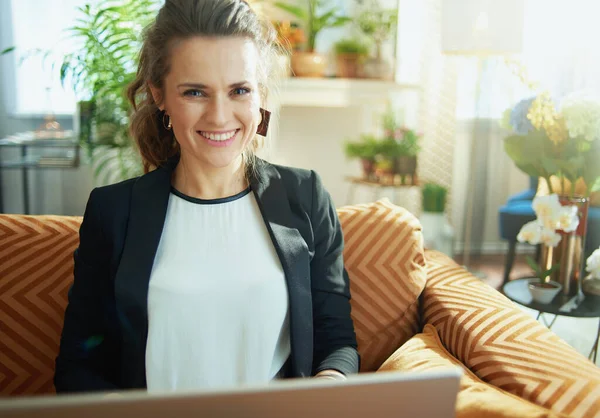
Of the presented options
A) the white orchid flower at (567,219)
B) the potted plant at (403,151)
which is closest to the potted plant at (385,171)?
the potted plant at (403,151)

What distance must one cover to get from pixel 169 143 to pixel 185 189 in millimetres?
178

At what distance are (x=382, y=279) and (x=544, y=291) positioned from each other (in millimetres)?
611

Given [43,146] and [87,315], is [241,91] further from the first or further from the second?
[43,146]

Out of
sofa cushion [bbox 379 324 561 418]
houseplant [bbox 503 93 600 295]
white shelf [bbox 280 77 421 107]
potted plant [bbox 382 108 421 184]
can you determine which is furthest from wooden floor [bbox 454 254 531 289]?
sofa cushion [bbox 379 324 561 418]

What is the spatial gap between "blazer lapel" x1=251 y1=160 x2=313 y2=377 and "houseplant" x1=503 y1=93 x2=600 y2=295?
910mm

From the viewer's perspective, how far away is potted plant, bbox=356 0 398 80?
12.4 ft

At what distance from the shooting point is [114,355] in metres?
1.14

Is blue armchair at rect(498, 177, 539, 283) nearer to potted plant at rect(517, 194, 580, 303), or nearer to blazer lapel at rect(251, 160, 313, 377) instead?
potted plant at rect(517, 194, 580, 303)

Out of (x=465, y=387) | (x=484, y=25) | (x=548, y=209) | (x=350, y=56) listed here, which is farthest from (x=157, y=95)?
(x=350, y=56)

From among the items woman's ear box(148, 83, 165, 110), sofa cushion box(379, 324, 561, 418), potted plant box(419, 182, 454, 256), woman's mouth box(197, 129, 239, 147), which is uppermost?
woman's ear box(148, 83, 165, 110)

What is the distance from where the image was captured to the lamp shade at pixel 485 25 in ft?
9.12

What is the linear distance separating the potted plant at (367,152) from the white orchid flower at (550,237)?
1958mm

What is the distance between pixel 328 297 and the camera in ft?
3.82

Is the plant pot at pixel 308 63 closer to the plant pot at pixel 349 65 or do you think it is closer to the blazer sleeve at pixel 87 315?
the plant pot at pixel 349 65
